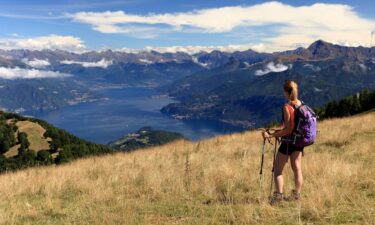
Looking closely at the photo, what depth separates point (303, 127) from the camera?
8250 millimetres

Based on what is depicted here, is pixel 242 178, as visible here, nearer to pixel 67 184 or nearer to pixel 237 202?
pixel 237 202

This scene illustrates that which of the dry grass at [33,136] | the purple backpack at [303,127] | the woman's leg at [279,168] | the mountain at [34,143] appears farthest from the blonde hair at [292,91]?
the dry grass at [33,136]

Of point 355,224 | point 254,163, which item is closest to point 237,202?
point 355,224

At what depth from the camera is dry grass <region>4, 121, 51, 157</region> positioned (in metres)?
129

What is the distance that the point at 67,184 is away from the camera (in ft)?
41.0

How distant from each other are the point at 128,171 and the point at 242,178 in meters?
4.52

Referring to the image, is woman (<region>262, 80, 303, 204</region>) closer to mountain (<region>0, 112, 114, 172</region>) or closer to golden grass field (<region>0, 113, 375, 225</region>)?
golden grass field (<region>0, 113, 375, 225</region>)

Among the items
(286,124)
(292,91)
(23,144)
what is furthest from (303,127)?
(23,144)

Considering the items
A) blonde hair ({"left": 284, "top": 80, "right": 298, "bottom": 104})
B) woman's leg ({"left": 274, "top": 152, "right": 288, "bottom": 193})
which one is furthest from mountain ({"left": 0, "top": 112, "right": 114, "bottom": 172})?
blonde hair ({"left": 284, "top": 80, "right": 298, "bottom": 104})

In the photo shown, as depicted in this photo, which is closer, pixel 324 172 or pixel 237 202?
pixel 237 202

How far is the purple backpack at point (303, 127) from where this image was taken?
8.24 m

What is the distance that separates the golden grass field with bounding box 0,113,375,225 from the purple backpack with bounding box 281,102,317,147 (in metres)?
1.23

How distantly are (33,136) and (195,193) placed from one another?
13846cm

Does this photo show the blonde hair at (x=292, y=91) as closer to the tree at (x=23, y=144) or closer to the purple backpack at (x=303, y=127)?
the purple backpack at (x=303, y=127)
